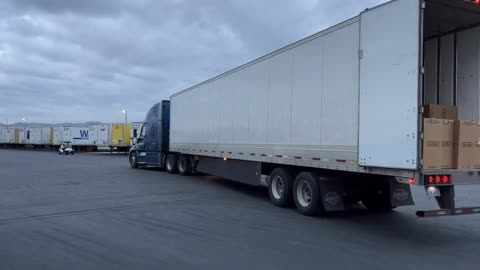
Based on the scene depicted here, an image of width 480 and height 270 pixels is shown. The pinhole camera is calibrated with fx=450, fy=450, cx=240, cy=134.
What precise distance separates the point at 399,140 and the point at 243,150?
6.63m

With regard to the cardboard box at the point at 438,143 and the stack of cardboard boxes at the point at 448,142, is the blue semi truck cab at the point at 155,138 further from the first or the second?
the cardboard box at the point at 438,143

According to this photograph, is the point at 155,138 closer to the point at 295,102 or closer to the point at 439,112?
the point at 295,102

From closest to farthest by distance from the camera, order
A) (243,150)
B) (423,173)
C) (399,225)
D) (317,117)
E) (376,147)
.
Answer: (423,173) → (376,147) → (399,225) → (317,117) → (243,150)

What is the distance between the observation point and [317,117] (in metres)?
9.78

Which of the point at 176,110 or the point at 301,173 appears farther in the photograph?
the point at 176,110

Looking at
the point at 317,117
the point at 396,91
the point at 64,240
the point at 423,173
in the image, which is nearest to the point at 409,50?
the point at 396,91

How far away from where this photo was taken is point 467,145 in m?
7.64

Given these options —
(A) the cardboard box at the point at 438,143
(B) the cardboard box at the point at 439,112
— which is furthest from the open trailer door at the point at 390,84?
(B) the cardboard box at the point at 439,112

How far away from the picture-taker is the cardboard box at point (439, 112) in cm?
791

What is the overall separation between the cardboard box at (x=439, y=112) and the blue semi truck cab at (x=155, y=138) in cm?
1666

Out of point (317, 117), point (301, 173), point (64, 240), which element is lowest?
point (64, 240)

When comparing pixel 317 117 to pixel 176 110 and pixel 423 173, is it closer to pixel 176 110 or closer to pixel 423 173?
pixel 423 173

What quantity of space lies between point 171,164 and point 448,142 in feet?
52.7

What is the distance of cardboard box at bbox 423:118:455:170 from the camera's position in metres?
7.14
